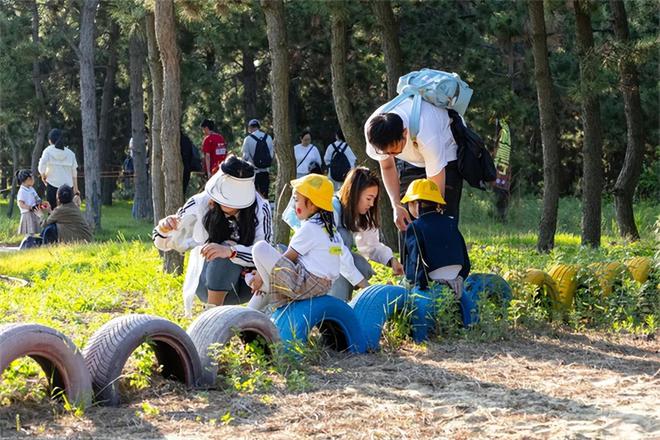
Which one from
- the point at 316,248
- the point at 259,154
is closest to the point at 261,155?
the point at 259,154

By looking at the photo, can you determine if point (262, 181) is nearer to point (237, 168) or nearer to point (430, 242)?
point (237, 168)

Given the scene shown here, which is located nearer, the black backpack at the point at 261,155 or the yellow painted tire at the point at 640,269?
the yellow painted tire at the point at 640,269

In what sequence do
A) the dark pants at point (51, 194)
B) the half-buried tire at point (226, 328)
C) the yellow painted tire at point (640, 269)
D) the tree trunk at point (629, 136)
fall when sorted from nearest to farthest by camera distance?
the half-buried tire at point (226, 328)
the yellow painted tire at point (640, 269)
the tree trunk at point (629, 136)
the dark pants at point (51, 194)

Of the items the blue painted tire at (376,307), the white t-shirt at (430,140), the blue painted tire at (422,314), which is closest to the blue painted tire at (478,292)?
the blue painted tire at (422,314)

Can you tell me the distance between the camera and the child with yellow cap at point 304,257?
6.45m

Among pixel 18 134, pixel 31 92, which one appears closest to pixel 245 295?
pixel 31 92

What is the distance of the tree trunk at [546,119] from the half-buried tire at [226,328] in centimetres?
720

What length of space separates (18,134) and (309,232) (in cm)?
2855

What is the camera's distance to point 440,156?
281 inches

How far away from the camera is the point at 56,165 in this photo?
17.2 metres

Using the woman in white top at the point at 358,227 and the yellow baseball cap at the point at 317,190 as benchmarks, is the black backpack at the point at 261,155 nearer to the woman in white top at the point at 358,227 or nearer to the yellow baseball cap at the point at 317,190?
the woman in white top at the point at 358,227

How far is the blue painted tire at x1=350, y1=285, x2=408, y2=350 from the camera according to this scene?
6453mm

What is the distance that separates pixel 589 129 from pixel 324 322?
7770 mm

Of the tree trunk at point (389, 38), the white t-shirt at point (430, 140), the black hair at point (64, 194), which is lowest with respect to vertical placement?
the black hair at point (64, 194)
